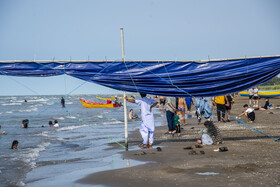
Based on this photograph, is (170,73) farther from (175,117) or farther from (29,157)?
(29,157)

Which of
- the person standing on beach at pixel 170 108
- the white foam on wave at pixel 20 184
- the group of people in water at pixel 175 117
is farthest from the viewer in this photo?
the person standing on beach at pixel 170 108

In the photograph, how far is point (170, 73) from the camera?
958cm

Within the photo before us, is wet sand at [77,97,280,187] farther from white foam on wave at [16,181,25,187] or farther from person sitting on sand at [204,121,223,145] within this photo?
white foam on wave at [16,181,25,187]

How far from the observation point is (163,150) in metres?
9.41

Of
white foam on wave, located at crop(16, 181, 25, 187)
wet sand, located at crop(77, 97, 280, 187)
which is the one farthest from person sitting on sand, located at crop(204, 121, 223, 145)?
white foam on wave, located at crop(16, 181, 25, 187)

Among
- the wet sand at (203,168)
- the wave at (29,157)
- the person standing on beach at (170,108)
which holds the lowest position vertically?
the wave at (29,157)

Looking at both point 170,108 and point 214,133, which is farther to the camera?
point 170,108

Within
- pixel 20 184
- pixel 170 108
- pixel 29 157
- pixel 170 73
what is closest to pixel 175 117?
pixel 170 108

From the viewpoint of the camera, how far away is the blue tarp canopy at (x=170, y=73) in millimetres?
9461

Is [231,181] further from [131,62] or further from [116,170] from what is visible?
[131,62]

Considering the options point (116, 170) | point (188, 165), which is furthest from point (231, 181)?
point (116, 170)

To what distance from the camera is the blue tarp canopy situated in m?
9.46

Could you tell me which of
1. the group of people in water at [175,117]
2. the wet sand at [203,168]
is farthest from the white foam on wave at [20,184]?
the group of people in water at [175,117]

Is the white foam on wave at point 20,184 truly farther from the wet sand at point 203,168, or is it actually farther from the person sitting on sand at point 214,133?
the person sitting on sand at point 214,133
